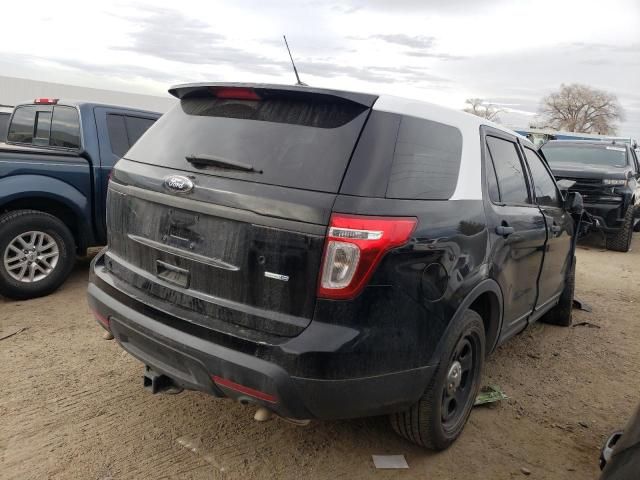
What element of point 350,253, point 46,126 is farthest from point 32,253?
point 350,253

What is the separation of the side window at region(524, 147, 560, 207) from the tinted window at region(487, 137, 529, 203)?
0.27 m

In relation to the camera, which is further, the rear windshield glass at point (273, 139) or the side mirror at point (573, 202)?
the side mirror at point (573, 202)

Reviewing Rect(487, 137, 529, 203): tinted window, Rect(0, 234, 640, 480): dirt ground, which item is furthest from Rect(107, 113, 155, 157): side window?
Rect(487, 137, 529, 203): tinted window

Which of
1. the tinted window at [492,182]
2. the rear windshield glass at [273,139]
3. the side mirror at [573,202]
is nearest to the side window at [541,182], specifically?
the side mirror at [573,202]

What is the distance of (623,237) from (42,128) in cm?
931

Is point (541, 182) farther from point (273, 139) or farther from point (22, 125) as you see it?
point (22, 125)

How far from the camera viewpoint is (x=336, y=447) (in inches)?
Result: 112

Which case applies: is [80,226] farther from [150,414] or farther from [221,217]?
[221,217]

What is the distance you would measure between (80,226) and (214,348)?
11.1 ft

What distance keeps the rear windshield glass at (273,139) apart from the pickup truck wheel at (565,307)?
3.43 meters

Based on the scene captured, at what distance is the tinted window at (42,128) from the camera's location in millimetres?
5550

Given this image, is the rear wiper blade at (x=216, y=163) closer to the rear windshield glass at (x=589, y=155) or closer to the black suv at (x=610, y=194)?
the black suv at (x=610, y=194)

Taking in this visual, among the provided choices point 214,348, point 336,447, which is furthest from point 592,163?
point 214,348

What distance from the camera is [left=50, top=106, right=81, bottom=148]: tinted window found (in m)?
5.18
